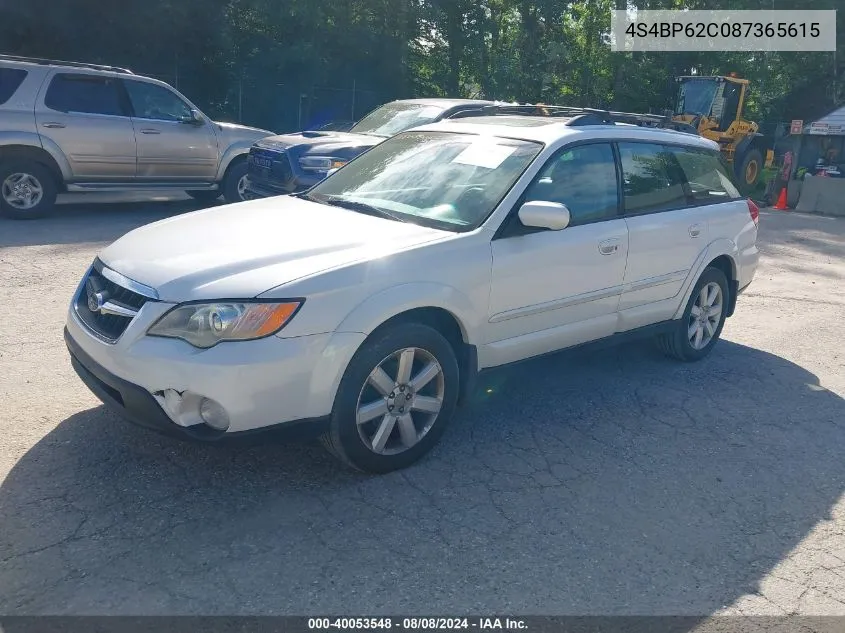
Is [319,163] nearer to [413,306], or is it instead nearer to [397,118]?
[397,118]

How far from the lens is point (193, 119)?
1139 cm

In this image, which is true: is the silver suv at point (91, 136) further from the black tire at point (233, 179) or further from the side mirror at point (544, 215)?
the side mirror at point (544, 215)

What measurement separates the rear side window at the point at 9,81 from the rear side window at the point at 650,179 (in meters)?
7.94

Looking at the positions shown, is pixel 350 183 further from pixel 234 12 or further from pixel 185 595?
pixel 234 12

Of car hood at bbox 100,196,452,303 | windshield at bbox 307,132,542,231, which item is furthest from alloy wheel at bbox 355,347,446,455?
windshield at bbox 307,132,542,231

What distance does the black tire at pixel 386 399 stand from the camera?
12.0 feet

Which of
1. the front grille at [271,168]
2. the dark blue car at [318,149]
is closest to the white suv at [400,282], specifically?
the dark blue car at [318,149]

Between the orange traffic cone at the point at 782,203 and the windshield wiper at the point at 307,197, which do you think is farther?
the orange traffic cone at the point at 782,203

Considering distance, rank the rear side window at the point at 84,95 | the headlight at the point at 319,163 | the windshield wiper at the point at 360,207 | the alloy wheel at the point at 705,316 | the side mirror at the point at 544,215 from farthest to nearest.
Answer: the rear side window at the point at 84,95, the headlight at the point at 319,163, the alloy wheel at the point at 705,316, the windshield wiper at the point at 360,207, the side mirror at the point at 544,215

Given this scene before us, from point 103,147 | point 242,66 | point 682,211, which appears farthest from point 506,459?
point 242,66

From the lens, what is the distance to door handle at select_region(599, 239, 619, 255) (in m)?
4.85

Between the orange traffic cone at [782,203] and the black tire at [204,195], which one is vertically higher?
the black tire at [204,195]

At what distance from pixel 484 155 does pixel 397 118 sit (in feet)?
21.6

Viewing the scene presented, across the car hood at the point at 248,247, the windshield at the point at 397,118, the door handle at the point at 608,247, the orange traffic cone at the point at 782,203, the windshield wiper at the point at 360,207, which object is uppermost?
the windshield at the point at 397,118
